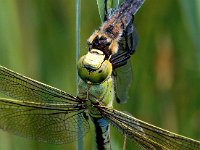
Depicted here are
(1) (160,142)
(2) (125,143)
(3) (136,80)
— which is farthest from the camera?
(3) (136,80)

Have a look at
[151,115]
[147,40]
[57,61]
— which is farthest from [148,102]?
[57,61]

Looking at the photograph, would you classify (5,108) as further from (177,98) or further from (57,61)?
(177,98)

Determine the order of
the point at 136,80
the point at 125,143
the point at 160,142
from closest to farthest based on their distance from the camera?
the point at 160,142, the point at 125,143, the point at 136,80

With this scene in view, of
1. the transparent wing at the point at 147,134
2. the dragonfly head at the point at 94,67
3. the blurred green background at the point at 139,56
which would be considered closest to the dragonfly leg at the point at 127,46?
the dragonfly head at the point at 94,67

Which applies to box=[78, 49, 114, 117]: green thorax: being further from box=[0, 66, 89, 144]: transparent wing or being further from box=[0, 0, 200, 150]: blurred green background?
box=[0, 0, 200, 150]: blurred green background

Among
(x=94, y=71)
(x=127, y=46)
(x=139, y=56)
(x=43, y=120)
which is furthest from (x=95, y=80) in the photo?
(x=139, y=56)

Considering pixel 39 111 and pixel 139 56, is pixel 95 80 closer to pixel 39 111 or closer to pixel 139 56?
pixel 39 111

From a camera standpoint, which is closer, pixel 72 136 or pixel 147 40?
pixel 72 136
